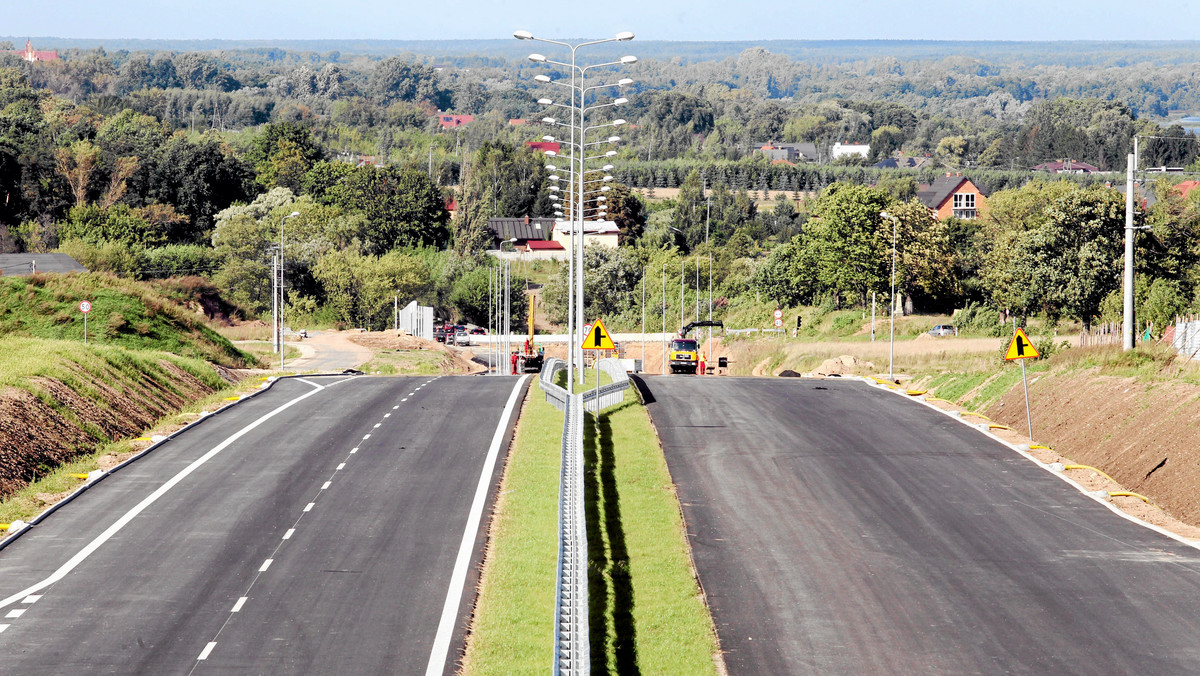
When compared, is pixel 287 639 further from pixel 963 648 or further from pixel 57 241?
pixel 57 241

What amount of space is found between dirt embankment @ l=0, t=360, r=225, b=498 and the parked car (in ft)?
203

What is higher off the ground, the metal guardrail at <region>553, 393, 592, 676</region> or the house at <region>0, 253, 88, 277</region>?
the house at <region>0, 253, 88, 277</region>

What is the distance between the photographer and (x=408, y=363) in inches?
2963

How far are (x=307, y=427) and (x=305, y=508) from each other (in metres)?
9.89

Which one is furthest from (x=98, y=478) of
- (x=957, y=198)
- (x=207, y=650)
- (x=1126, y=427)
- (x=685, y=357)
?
(x=957, y=198)

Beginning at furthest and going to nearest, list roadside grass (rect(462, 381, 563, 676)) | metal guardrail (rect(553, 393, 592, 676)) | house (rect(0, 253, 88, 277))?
1. house (rect(0, 253, 88, 277))
2. roadside grass (rect(462, 381, 563, 676))
3. metal guardrail (rect(553, 393, 592, 676))

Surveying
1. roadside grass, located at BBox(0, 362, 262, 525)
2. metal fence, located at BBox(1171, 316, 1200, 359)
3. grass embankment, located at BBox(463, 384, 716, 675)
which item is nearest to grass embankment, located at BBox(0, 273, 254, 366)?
roadside grass, located at BBox(0, 362, 262, 525)

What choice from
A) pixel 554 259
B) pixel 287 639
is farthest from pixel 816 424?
pixel 554 259

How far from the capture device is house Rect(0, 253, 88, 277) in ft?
277

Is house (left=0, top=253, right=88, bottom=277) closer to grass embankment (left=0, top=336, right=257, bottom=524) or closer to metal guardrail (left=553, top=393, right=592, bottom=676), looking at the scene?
grass embankment (left=0, top=336, right=257, bottom=524)

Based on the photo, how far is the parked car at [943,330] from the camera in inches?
3472

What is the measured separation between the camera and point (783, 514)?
86.8 feet

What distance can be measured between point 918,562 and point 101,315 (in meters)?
38.5

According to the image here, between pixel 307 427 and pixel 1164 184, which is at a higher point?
pixel 1164 184
